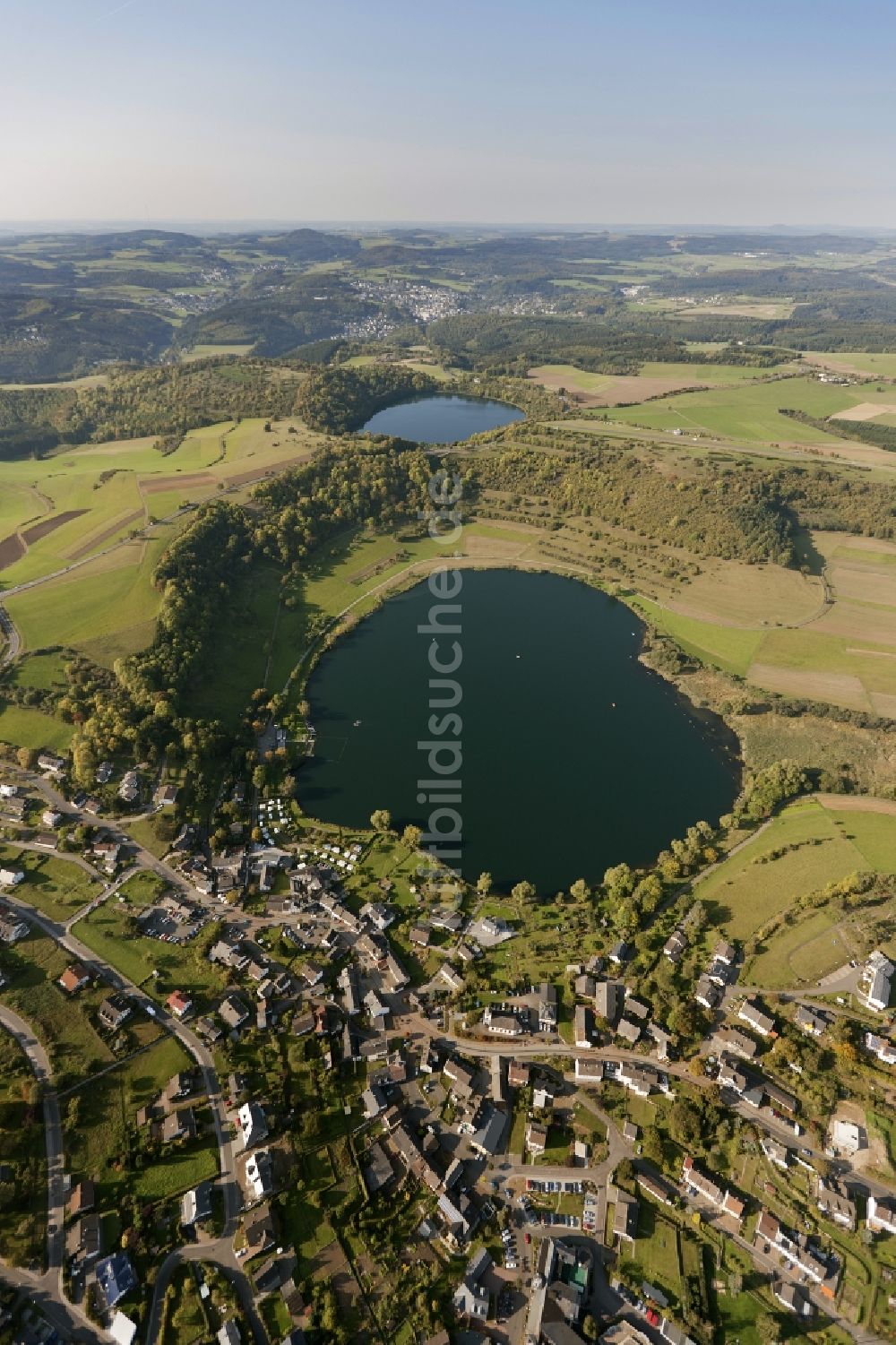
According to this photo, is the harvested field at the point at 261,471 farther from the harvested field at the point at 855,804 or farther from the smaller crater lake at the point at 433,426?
the harvested field at the point at 855,804

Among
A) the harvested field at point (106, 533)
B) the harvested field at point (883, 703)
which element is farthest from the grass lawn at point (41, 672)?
the harvested field at point (883, 703)

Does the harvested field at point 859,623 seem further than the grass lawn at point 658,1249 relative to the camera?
Yes

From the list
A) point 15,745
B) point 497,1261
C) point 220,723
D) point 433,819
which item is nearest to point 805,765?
point 433,819

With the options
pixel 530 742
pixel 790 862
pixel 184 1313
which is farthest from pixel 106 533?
pixel 790 862

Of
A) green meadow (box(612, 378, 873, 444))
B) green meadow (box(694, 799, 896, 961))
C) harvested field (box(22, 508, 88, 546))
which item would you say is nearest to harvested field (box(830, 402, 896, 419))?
green meadow (box(612, 378, 873, 444))

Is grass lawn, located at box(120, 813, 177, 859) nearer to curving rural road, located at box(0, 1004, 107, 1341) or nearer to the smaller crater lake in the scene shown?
curving rural road, located at box(0, 1004, 107, 1341)

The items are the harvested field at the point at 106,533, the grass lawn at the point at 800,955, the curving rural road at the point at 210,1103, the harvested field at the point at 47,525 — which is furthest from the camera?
the harvested field at the point at 47,525
